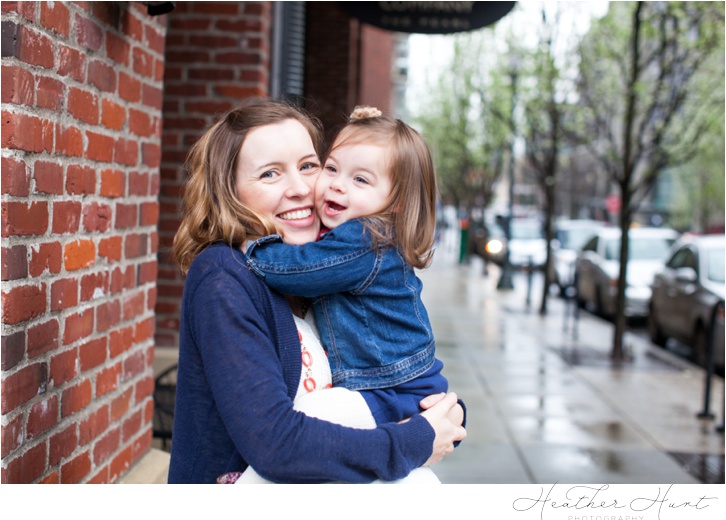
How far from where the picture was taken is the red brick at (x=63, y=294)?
2277mm

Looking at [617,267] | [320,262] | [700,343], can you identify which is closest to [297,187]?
[320,262]

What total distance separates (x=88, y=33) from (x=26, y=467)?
128cm

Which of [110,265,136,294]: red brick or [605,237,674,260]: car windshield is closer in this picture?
[110,265,136,294]: red brick

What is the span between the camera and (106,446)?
2.84 meters

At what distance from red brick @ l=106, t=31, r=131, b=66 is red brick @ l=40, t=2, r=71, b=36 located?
35 cm

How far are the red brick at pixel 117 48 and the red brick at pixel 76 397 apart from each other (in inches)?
42.5

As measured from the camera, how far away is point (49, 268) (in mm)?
2238

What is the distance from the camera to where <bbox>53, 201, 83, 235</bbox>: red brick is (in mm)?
2262

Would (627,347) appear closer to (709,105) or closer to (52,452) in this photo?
(709,105)

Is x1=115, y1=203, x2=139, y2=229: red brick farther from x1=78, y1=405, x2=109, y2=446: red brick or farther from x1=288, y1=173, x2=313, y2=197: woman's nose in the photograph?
x1=288, y1=173, x2=313, y2=197: woman's nose

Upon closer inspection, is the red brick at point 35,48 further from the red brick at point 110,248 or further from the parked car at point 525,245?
the parked car at point 525,245

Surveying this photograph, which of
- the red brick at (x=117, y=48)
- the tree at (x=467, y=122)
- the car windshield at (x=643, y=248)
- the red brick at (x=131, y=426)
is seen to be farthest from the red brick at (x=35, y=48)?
the tree at (x=467, y=122)

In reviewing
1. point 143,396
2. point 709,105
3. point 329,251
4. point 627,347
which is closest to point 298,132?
point 329,251

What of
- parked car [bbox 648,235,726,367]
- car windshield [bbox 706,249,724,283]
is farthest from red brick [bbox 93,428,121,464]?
car windshield [bbox 706,249,724,283]
